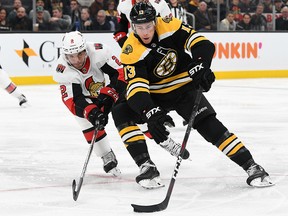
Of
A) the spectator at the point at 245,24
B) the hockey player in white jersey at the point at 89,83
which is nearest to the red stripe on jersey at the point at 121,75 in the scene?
the hockey player in white jersey at the point at 89,83

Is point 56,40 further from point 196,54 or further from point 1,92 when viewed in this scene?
point 196,54

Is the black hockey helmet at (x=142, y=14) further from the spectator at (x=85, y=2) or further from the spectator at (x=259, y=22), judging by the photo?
the spectator at (x=259, y=22)

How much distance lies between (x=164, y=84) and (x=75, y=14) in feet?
22.3

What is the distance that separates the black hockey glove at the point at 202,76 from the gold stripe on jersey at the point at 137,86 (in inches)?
8.9

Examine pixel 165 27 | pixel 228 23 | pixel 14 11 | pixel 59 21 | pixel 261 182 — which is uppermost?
pixel 165 27

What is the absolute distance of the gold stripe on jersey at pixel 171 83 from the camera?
3.94 meters

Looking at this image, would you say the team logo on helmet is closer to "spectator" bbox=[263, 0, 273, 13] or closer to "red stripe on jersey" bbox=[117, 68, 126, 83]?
"red stripe on jersey" bbox=[117, 68, 126, 83]

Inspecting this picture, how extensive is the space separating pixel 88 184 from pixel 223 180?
2.34 ft

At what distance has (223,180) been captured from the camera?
160 inches

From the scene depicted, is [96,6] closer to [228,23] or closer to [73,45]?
[228,23]

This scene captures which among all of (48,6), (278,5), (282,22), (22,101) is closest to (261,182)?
(22,101)

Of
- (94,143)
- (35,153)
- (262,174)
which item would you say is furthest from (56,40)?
(262,174)

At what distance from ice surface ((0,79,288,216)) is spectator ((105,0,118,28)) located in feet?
10.9

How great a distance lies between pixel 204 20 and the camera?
11.3 meters
